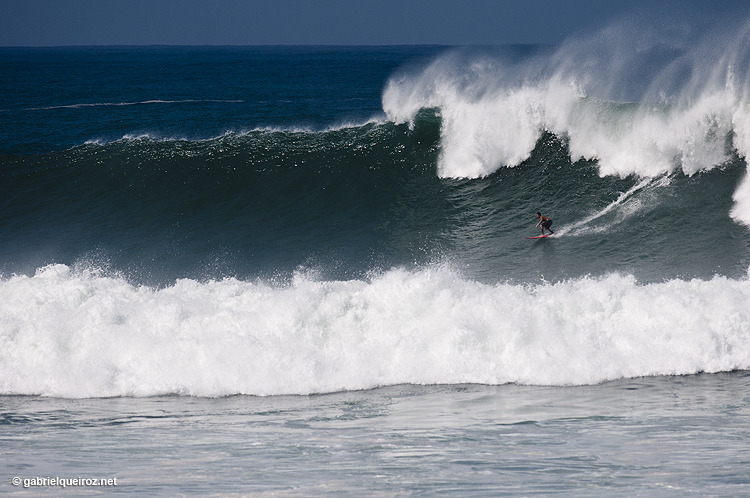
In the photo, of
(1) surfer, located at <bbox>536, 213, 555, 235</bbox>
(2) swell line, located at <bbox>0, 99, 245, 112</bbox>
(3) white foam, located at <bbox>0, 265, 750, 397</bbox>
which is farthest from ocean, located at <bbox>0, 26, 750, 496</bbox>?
(2) swell line, located at <bbox>0, 99, 245, 112</bbox>

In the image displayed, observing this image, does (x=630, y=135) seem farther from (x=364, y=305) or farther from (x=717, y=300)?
(x=364, y=305)

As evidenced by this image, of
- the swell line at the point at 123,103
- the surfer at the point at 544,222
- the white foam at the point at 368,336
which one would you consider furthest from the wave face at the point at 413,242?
the swell line at the point at 123,103

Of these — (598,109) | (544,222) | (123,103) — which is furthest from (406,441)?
(123,103)

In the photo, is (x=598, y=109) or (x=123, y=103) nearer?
(x=598, y=109)

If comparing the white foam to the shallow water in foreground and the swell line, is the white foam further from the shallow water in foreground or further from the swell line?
the swell line

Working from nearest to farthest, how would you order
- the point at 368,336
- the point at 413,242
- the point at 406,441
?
the point at 406,441, the point at 368,336, the point at 413,242

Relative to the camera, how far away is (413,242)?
42.6ft

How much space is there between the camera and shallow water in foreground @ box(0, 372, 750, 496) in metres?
5.47

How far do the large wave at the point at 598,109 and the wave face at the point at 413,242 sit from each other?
52 millimetres

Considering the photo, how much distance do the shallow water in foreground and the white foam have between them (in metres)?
0.26

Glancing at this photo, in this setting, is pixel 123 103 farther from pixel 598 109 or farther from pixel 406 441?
pixel 406 441

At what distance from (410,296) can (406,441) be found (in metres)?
3.05

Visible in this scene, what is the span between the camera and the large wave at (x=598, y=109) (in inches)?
561

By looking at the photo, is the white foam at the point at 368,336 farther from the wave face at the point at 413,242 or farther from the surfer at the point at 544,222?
the surfer at the point at 544,222
